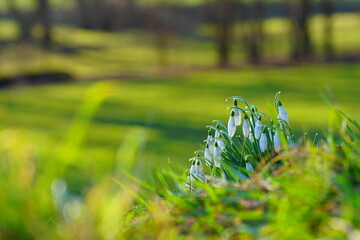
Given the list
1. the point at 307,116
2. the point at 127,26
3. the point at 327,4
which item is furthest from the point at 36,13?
the point at 307,116

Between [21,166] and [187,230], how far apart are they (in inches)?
23.9

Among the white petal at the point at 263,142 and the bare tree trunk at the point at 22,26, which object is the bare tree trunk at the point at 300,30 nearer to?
the bare tree trunk at the point at 22,26

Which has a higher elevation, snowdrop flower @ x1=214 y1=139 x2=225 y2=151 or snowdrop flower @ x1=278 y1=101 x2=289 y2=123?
snowdrop flower @ x1=278 y1=101 x2=289 y2=123

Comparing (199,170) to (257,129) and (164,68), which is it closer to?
(257,129)

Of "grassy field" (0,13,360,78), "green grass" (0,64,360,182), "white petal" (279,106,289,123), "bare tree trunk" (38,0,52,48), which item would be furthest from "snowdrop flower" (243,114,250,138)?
"bare tree trunk" (38,0,52,48)

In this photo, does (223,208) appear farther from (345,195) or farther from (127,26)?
(127,26)

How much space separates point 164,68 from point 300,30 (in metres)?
8.55

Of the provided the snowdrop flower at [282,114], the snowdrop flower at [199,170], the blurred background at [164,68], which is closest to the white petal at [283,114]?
the snowdrop flower at [282,114]

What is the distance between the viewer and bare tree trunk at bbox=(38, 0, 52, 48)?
1965 inches

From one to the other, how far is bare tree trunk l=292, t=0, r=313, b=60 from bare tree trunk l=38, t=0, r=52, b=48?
20.2 metres

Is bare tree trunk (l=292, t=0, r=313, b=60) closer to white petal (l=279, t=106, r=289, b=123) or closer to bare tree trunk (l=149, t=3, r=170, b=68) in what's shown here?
bare tree trunk (l=149, t=3, r=170, b=68)

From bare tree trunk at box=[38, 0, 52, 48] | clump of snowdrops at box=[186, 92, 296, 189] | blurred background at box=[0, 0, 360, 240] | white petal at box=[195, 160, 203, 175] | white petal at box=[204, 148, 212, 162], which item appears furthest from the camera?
bare tree trunk at box=[38, 0, 52, 48]

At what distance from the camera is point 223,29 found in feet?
134

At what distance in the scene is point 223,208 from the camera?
2.33 metres
